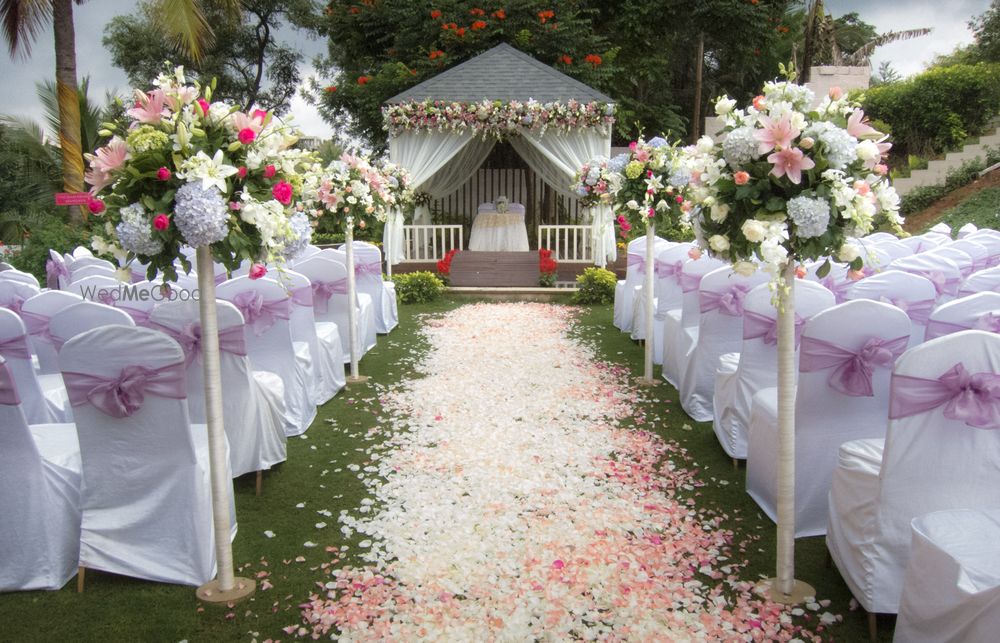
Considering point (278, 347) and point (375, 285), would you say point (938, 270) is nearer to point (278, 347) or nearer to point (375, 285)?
point (278, 347)

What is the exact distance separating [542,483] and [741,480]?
1.15m

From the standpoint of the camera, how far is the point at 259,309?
4688 millimetres

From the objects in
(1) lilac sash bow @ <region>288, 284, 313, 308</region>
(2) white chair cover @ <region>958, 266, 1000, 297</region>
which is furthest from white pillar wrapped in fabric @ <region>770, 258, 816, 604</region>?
(1) lilac sash bow @ <region>288, 284, 313, 308</region>

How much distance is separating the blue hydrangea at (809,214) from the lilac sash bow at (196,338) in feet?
8.82

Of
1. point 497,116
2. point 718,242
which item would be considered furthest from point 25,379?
point 497,116

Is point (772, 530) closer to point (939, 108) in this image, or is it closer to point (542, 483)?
point (542, 483)

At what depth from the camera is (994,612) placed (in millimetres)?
1988

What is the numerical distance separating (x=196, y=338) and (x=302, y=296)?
5.80ft

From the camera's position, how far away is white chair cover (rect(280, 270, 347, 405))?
5.36m

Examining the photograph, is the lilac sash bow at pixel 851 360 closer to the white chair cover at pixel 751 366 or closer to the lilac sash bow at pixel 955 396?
the white chair cover at pixel 751 366

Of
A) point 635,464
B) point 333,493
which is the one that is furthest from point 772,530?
point 333,493

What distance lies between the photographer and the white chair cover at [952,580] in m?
2.06

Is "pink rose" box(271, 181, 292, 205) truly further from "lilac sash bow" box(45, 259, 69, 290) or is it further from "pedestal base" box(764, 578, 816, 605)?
"lilac sash bow" box(45, 259, 69, 290)

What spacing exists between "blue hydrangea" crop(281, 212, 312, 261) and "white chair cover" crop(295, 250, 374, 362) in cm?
279
